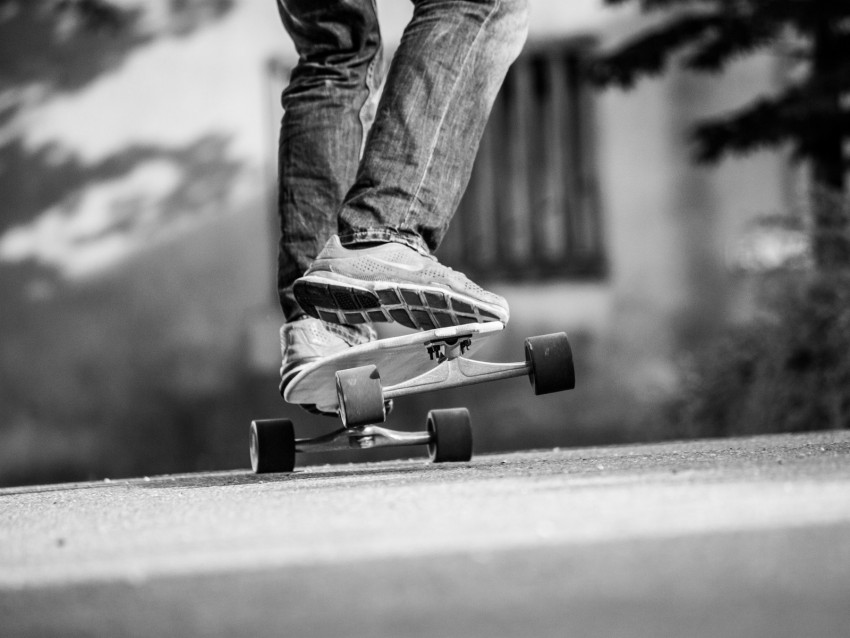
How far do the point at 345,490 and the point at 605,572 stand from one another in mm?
656

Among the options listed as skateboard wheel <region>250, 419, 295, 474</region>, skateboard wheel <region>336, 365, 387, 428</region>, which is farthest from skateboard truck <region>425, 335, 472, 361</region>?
skateboard wheel <region>250, 419, 295, 474</region>

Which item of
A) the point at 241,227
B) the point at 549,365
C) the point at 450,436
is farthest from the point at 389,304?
the point at 241,227

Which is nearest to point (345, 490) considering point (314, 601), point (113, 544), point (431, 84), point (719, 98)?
point (113, 544)

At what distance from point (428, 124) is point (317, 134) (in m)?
0.39

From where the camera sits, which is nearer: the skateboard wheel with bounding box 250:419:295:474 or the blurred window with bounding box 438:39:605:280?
the skateboard wheel with bounding box 250:419:295:474

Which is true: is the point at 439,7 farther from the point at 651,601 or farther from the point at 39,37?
the point at 39,37

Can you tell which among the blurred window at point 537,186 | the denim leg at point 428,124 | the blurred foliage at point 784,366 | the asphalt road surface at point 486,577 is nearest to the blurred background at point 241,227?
the blurred window at point 537,186

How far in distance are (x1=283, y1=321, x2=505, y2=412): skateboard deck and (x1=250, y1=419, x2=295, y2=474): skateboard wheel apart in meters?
0.16

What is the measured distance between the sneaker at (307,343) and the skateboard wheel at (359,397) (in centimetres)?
11

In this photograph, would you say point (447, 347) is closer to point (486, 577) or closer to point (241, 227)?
point (486, 577)

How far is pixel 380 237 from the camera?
1910 millimetres

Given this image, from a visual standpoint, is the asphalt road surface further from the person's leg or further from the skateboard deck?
the person's leg

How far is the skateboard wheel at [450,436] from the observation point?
242cm

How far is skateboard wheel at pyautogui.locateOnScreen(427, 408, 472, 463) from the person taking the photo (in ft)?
7.95
